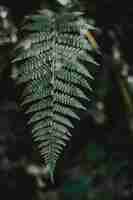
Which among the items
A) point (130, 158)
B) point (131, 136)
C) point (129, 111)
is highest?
point (129, 111)

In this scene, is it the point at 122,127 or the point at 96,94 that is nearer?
the point at 96,94

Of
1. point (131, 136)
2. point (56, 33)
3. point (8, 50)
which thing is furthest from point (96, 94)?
point (56, 33)

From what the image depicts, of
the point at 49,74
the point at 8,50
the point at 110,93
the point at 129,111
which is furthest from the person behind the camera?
the point at 110,93

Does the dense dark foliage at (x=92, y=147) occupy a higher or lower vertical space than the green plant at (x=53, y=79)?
lower

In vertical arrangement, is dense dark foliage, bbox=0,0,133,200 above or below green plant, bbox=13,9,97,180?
below

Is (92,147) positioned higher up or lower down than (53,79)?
lower down

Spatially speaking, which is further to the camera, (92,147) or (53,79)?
(92,147)

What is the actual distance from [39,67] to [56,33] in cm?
13

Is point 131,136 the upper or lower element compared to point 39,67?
lower

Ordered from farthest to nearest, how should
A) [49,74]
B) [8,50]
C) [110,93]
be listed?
[110,93]
[8,50]
[49,74]

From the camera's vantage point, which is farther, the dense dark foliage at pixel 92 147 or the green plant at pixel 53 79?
the dense dark foliage at pixel 92 147

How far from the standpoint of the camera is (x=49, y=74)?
4.12 feet

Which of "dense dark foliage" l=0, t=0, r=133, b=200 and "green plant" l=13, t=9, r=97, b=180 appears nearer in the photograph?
"green plant" l=13, t=9, r=97, b=180

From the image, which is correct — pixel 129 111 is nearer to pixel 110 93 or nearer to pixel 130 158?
pixel 110 93
